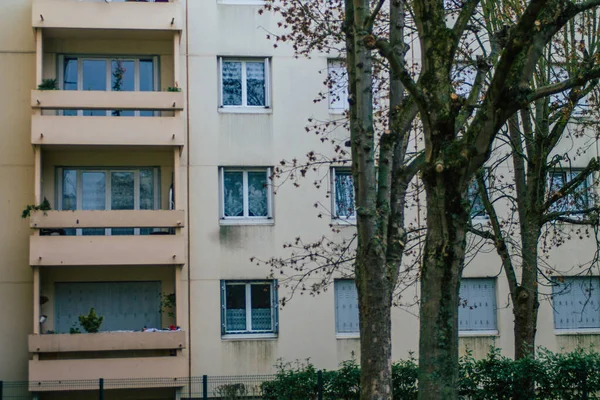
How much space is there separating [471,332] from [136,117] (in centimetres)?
1030

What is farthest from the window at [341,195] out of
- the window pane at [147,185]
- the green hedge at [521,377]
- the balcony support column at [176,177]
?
the green hedge at [521,377]

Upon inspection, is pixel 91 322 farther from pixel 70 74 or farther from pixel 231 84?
pixel 231 84

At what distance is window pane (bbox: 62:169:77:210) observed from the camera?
930 inches

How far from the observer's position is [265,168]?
79.1 ft

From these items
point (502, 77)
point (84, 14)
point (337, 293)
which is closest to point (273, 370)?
point (337, 293)

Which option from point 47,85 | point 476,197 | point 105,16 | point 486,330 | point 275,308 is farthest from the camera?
point 486,330

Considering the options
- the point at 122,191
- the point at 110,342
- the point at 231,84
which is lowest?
the point at 110,342

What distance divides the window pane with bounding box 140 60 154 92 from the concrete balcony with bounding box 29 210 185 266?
3.76 m

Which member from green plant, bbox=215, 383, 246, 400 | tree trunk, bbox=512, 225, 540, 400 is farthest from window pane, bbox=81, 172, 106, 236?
tree trunk, bbox=512, 225, 540, 400

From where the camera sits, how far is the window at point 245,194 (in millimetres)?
23844

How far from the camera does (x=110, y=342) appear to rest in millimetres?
21844

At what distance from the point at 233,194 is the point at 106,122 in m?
3.73

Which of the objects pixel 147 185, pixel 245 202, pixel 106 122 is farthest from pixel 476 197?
pixel 106 122

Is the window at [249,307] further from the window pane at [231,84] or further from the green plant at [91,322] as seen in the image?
the window pane at [231,84]
